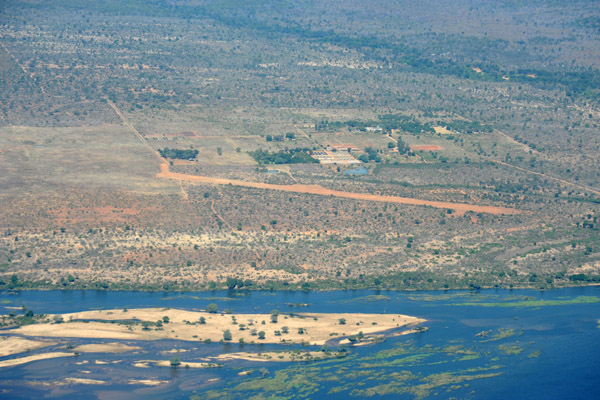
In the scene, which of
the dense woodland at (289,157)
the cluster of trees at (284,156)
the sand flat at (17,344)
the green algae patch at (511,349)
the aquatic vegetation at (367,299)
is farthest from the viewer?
the cluster of trees at (284,156)

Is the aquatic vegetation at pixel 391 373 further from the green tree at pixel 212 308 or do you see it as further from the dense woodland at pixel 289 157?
the dense woodland at pixel 289 157

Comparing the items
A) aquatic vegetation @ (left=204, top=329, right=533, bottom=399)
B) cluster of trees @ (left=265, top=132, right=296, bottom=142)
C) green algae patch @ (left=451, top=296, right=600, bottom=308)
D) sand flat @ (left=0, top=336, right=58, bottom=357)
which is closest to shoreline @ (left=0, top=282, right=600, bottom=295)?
green algae patch @ (left=451, top=296, right=600, bottom=308)

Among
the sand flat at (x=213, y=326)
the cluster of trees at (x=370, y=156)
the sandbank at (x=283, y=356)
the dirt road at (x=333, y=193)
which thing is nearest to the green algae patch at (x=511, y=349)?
the sand flat at (x=213, y=326)

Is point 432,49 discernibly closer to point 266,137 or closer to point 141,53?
point 141,53

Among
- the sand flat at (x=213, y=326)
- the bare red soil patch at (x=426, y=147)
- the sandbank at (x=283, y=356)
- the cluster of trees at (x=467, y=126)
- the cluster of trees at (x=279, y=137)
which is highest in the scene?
the cluster of trees at (x=467, y=126)

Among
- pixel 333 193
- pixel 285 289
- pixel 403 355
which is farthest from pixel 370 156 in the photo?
pixel 403 355

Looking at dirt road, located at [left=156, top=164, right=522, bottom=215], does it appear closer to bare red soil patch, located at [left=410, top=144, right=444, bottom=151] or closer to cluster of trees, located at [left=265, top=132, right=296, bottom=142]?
cluster of trees, located at [left=265, top=132, right=296, bottom=142]

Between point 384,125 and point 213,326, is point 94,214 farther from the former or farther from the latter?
point 384,125
